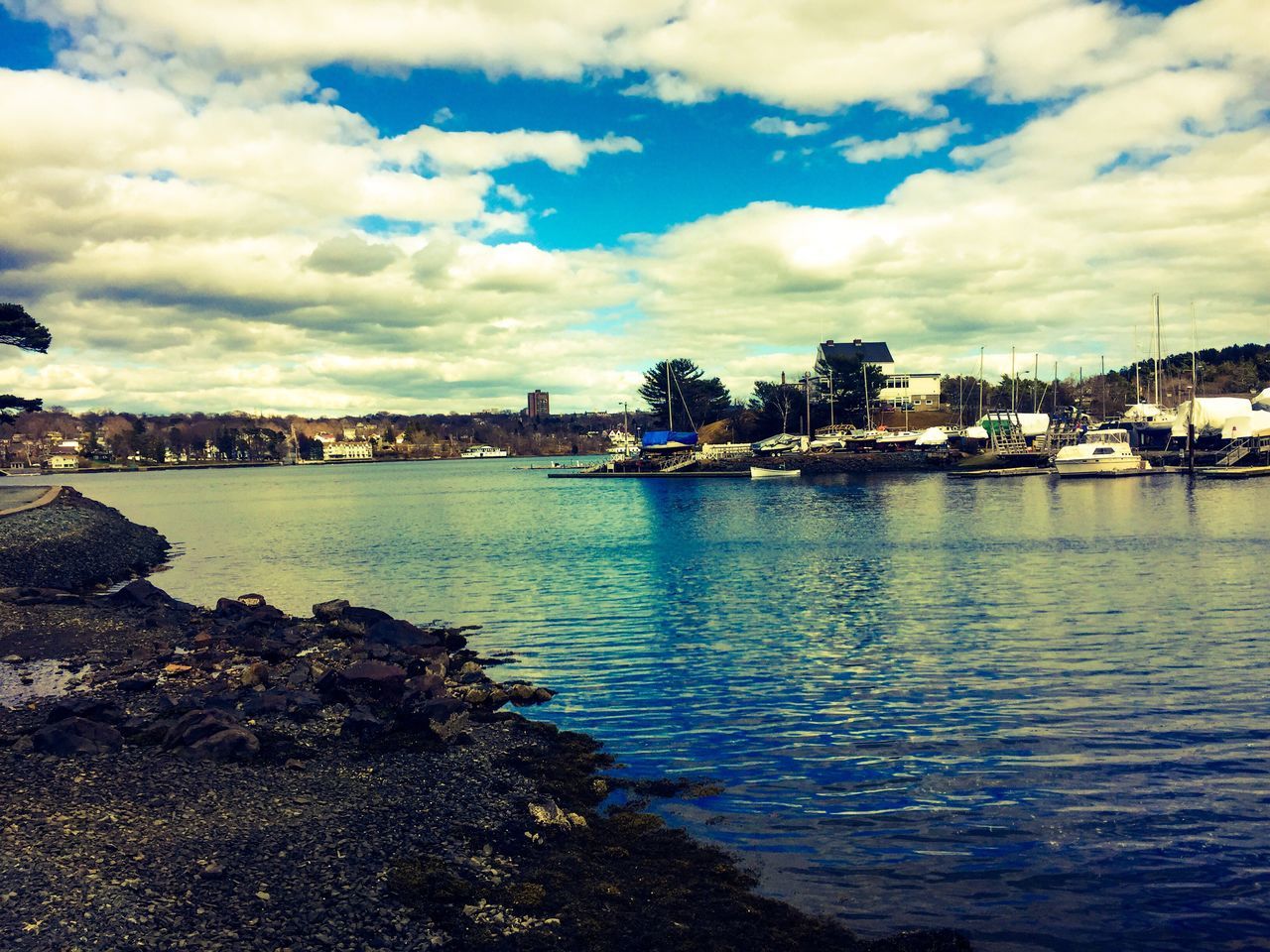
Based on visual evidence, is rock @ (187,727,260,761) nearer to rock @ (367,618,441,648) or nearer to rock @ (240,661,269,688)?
rock @ (240,661,269,688)

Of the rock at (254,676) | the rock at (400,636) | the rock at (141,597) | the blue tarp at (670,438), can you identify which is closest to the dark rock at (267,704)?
the rock at (254,676)

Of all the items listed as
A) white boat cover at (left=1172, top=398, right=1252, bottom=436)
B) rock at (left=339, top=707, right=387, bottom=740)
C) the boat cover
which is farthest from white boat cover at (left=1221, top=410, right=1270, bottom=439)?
rock at (left=339, top=707, right=387, bottom=740)

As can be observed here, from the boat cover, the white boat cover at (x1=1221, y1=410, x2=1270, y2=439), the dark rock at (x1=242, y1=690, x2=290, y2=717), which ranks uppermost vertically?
the boat cover

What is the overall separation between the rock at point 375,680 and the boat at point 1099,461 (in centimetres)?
10851

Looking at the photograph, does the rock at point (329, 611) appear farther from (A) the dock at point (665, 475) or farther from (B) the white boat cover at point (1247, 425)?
(B) the white boat cover at point (1247, 425)

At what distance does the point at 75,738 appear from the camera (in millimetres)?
17156

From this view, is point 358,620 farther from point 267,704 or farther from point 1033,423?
point 1033,423

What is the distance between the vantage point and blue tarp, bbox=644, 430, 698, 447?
167 meters

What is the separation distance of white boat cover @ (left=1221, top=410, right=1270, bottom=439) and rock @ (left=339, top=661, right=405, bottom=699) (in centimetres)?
12719

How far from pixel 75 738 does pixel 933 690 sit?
19.8m

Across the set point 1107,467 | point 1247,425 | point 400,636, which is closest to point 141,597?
point 400,636

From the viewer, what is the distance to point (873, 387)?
16438 cm

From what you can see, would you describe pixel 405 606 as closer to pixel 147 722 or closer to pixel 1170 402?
pixel 147 722

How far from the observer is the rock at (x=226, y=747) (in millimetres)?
17094
